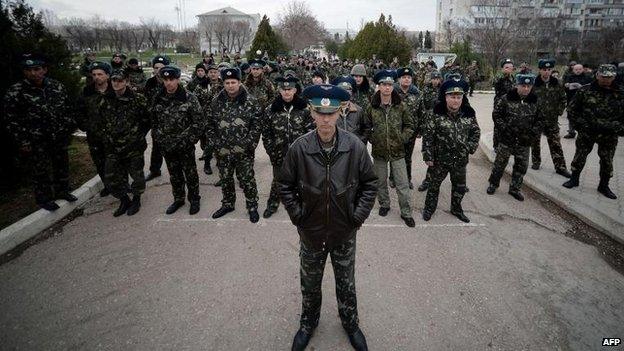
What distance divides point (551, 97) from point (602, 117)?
1862mm

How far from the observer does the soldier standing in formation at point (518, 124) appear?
5.56 m

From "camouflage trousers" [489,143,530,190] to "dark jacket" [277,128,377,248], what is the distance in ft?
14.1

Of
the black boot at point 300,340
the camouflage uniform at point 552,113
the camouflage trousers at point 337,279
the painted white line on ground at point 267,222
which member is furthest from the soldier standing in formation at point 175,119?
the camouflage uniform at point 552,113

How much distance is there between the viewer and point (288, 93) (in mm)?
4879

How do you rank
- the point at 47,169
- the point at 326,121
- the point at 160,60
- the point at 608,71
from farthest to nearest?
the point at 160,60
the point at 608,71
the point at 47,169
the point at 326,121

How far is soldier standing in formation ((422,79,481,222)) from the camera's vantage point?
15.4 feet

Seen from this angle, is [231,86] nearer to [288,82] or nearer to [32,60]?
[288,82]

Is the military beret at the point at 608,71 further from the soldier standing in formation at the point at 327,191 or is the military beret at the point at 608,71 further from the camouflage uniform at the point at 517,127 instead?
the soldier standing in formation at the point at 327,191

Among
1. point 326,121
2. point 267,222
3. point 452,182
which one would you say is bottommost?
point 267,222

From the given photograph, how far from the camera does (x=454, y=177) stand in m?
5.02

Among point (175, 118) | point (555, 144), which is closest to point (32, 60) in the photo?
point (175, 118)

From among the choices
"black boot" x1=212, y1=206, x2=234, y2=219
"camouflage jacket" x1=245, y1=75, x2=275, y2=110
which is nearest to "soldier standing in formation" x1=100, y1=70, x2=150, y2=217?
"black boot" x1=212, y1=206, x2=234, y2=219

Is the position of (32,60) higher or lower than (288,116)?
higher

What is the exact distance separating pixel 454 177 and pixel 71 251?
537cm
